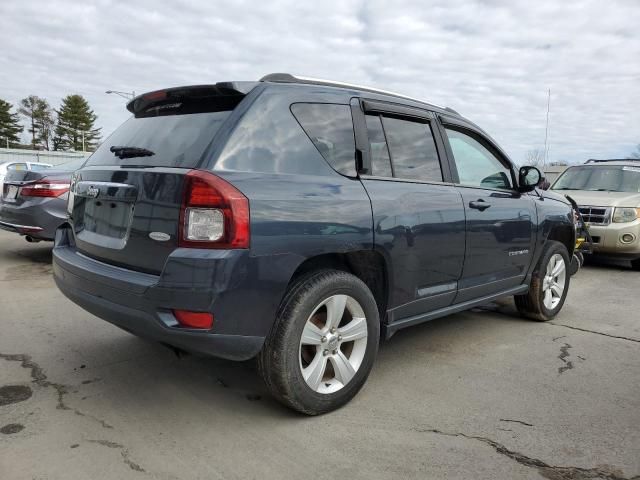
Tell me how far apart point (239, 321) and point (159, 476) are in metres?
0.76

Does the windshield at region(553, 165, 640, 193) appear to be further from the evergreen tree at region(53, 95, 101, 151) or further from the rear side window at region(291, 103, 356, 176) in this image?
the evergreen tree at region(53, 95, 101, 151)

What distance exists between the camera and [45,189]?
22.2 feet

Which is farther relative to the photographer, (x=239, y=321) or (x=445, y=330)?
(x=445, y=330)

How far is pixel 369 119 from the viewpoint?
3398 mm

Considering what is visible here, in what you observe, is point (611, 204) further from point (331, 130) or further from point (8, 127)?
point (8, 127)

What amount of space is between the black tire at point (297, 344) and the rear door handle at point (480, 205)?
4.34 feet

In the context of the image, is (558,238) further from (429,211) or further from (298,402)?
(298,402)

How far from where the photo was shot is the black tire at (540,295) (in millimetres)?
4859

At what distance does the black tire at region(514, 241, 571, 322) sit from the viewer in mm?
4859

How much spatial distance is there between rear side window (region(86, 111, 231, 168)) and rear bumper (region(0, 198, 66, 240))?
12.7 ft

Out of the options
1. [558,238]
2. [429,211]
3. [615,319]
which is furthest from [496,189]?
[615,319]

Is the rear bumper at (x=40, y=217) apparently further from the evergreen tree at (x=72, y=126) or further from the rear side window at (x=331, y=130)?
the evergreen tree at (x=72, y=126)

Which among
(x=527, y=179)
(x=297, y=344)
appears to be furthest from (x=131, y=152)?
(x=527, y=179)

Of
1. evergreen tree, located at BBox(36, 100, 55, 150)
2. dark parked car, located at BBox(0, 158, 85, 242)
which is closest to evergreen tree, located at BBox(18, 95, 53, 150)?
evergreen tree, located at BBox(36, 100, 55, 150)
